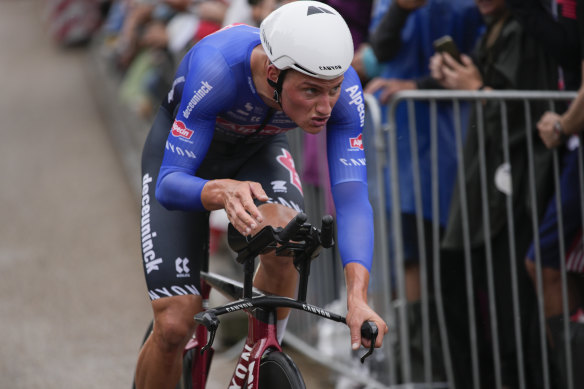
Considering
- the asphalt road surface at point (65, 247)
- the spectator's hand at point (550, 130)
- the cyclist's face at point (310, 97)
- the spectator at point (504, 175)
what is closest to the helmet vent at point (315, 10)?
the cyclist's face at point (310, 97)

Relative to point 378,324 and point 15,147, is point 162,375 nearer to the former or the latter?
point 378,324

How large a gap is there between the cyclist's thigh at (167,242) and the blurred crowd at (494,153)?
5.43 ft

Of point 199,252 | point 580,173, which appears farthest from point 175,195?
point 580,173

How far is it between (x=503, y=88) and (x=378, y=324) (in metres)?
2.42

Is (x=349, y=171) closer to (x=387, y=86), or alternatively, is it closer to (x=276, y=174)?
(x=276, y=174)

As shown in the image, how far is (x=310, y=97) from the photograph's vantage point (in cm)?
303

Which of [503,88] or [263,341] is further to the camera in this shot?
[503,88]

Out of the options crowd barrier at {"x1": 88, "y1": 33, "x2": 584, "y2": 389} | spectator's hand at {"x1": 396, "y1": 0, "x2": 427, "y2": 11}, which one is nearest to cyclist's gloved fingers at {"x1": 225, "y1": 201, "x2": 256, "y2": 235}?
crowd barrier at {"x1": 88, "y1": 33, "x2": 584, "y2": 389}

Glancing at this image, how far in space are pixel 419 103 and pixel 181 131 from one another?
7.44ft

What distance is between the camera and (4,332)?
6.65 meters

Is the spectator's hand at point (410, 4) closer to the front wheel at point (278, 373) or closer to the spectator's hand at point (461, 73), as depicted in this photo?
the spectator's hand at point (461, 73)

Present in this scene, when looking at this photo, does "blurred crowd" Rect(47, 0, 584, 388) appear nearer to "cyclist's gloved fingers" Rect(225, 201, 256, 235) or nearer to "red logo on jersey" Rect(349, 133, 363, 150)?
"red logo on jersey" Rect(349, 133, 363, 150)

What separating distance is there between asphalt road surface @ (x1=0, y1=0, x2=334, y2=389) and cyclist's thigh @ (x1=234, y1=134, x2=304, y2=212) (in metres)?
2.30

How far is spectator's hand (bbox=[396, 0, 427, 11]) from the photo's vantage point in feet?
16.4
